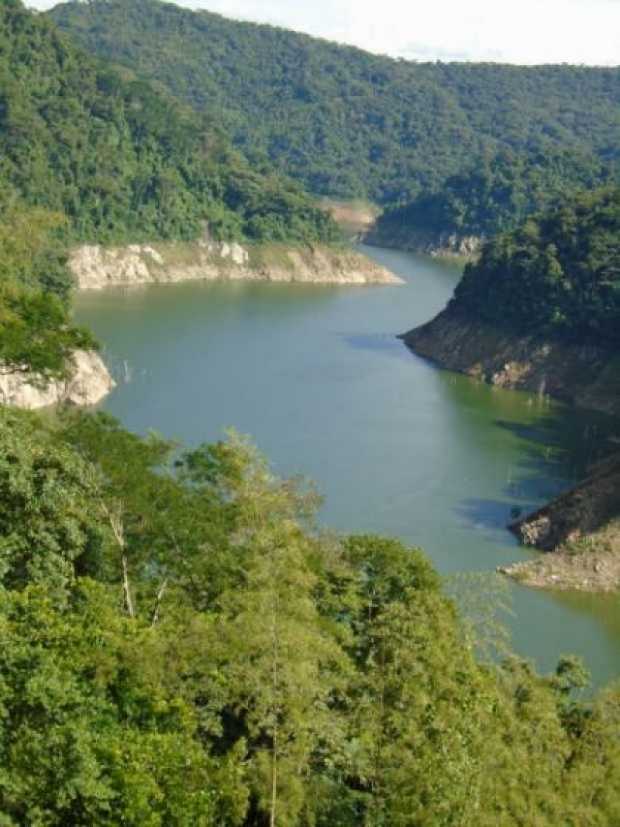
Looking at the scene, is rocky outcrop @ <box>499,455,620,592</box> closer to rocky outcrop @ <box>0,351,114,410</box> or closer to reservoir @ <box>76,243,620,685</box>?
reservoir @ <box>76,243,620,685</box>

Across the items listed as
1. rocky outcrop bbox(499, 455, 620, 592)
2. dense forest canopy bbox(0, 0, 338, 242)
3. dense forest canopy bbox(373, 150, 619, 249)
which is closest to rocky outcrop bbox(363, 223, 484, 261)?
dense forest canopy bbox(373, 150, 619, 249)

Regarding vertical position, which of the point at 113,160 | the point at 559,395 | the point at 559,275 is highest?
the point at 113,160

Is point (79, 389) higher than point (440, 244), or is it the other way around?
point (440, 244)

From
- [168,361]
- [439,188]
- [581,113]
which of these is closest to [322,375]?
[168,361]

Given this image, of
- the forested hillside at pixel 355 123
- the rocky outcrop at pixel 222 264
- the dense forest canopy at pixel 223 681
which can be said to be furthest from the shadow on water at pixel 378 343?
the forested hillside at pixel 355 123

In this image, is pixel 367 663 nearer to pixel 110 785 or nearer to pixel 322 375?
pixel 110 785

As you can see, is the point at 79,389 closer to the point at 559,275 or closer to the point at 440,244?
the point at 559,275

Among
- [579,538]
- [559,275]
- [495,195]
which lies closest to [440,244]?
[495,195]
